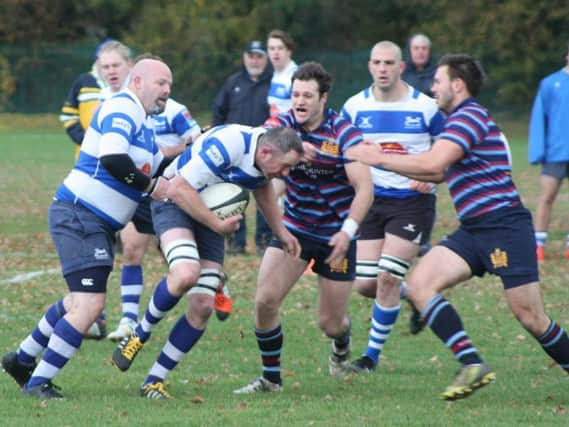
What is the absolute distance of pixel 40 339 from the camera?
7594mm

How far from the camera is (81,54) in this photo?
4203 cm

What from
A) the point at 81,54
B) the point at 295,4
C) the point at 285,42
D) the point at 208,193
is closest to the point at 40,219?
the point at 285,42

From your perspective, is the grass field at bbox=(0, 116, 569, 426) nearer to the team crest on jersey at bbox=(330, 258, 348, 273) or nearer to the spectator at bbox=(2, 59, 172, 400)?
the spectator at bbox=(2, 59, 172, 400)

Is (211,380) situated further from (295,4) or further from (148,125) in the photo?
(295,4)

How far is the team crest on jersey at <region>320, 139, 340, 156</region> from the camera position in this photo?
788cm

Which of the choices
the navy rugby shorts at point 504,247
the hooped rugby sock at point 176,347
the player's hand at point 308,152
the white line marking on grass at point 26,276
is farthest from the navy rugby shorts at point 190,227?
the white line marking on grass at point 26,276

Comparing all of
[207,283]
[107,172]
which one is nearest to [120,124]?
[107,172]

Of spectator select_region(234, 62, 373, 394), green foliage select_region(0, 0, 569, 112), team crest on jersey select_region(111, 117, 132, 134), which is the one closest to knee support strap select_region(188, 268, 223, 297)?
spectator select_region(234, 62, 373, 394)

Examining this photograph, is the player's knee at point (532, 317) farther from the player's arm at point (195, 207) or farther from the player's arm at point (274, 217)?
the player's arm at point (195, 207)

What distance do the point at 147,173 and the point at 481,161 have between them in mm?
1999

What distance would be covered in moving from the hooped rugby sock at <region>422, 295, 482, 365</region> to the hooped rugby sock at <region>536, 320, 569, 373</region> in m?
0.55

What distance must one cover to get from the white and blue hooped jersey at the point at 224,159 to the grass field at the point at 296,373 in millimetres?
1331

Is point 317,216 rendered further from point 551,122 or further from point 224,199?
point 551,122

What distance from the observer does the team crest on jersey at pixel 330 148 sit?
7.88 metres
